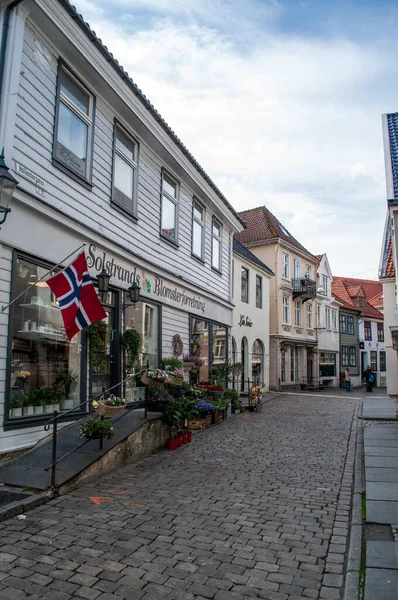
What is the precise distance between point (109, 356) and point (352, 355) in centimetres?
A: 3716

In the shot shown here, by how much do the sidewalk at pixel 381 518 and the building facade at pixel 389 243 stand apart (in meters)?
4.17

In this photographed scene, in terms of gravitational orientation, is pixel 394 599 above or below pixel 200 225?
below

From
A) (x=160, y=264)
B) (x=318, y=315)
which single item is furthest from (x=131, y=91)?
(x=318, y=315)

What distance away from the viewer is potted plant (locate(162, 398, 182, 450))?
8945 millimetres

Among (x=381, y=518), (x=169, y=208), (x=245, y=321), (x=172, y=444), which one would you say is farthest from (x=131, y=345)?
(x=245, y=321)

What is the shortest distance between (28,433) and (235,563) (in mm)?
4018

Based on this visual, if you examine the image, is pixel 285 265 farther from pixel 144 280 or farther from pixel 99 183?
pixel 99 183

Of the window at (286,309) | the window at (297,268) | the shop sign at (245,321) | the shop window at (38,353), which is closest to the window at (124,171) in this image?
the shop window at (38,353)

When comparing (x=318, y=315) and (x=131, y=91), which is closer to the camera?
(x=131, y=91)

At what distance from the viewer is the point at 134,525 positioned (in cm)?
493

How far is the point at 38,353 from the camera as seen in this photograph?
7.58 meters

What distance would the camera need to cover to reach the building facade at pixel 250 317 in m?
22.4

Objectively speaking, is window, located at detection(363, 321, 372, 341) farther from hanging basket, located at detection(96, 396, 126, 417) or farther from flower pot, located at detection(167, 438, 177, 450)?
hanging basket, located at detection(96, 396, 126, 417)

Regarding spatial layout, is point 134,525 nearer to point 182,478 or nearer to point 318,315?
point 182,478
